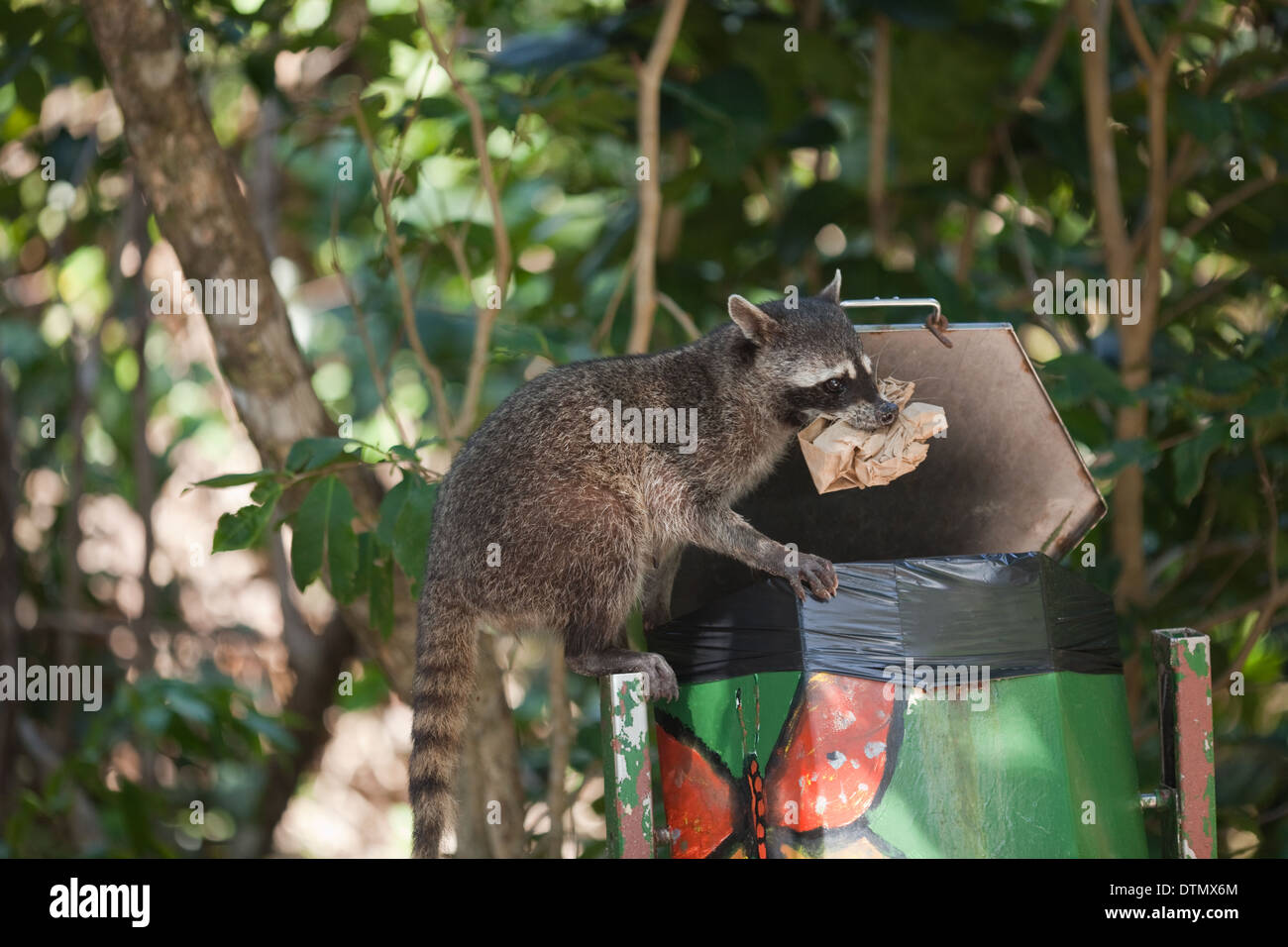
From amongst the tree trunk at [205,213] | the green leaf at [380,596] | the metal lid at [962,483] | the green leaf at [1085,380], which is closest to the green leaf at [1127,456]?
the green leaf at [1085,380]

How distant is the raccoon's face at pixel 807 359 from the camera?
11.4ft

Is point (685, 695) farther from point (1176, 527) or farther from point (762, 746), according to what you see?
point (1176, 527)

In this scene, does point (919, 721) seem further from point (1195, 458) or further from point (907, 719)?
point (1195, 458)

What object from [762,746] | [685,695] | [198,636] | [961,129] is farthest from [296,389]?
[198,636]

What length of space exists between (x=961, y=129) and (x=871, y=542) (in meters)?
2.65

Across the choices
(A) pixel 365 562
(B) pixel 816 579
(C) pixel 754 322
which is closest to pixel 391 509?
(A) pixel 365 562

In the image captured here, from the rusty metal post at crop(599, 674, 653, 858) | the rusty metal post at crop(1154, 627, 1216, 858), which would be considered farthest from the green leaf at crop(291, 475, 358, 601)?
the rusty metal post at crop(1154, 627, 1216, 858)

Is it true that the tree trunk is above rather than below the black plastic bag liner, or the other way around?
above

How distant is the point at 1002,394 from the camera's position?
340cm

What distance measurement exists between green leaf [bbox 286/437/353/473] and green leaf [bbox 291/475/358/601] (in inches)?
3.3

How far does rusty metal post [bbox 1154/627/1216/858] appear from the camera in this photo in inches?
116

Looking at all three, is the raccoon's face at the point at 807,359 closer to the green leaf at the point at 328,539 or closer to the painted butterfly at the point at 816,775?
the painted butterfly at the point at 816,775

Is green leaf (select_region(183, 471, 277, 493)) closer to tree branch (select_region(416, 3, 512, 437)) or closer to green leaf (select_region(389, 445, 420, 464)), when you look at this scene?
green leaf (select_region(389, 445, 420, 464))
